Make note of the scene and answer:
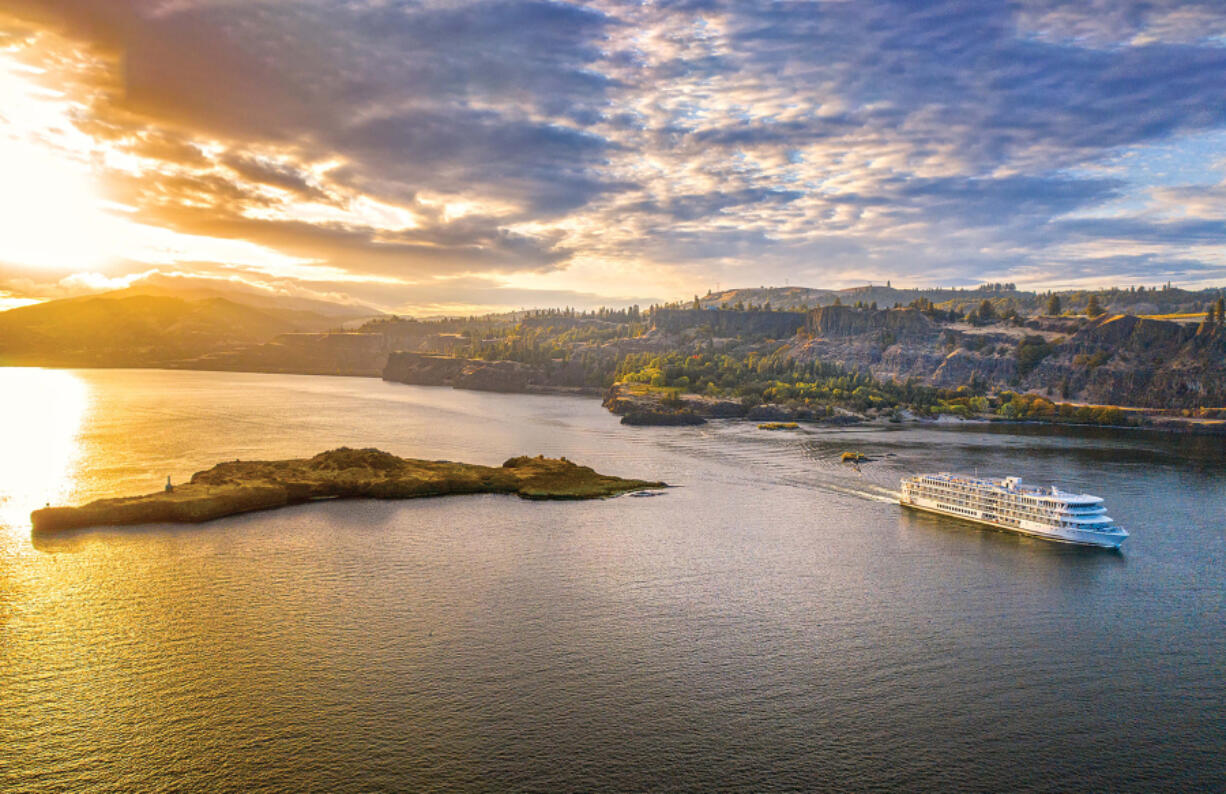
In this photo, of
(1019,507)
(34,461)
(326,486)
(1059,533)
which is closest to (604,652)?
(1059,533)

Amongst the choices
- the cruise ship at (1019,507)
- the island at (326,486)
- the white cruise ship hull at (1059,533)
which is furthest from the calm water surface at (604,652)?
the island at (326,486)

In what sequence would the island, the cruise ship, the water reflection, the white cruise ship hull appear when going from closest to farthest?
the white cruise ship hull → the cruise ship → the island → the water reflection

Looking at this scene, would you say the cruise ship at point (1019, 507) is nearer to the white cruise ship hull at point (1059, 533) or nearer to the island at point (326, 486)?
the white cruise ship hull at point (1059, 533)

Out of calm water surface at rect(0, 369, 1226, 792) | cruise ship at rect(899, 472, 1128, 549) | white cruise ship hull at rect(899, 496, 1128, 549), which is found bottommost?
calm water surface at rect(0, 369, 1226, 792)

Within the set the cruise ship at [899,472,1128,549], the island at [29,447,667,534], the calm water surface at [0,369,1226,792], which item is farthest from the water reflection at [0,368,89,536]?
the cruise ship at [899,472,1128,549]

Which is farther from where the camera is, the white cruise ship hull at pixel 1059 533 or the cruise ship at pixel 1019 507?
the cruise ship at pixel 1019 507

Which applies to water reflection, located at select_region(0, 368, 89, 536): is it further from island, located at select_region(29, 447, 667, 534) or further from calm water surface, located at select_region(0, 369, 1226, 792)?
island, located at select_region(29, 447, 667, 534)

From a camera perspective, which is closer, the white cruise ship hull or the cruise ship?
the white cruise ship hull
